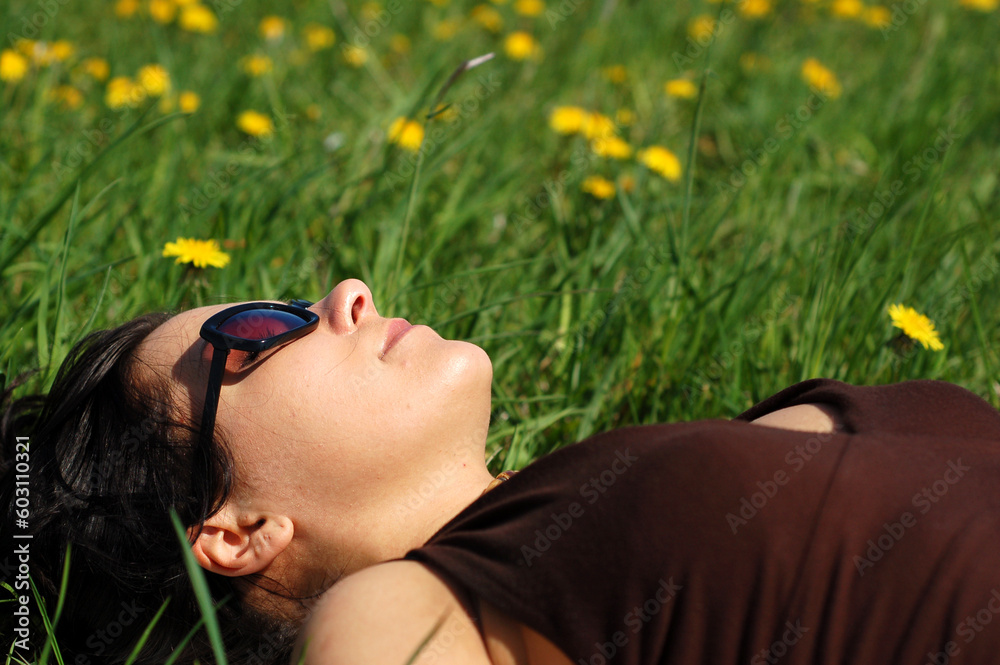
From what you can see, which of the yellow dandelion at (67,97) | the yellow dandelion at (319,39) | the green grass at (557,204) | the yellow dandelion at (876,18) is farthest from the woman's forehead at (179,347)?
the yellow dandelion at (876,18)

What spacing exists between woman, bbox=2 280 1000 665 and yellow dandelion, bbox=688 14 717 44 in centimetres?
251

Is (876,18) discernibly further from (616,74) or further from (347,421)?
(347,421)

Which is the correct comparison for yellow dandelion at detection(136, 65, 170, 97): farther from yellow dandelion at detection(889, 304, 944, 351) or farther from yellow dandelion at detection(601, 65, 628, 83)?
yellow dandelion at detection(889, 304, 944, 351)

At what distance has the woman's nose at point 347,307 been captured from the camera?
1.34 meters

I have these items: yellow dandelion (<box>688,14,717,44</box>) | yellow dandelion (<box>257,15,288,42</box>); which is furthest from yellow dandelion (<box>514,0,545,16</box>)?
yellow dandelion (<box>257,15,288,42</box>)

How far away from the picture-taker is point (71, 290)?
1.97 m

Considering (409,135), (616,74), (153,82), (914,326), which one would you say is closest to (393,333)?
(914,326)

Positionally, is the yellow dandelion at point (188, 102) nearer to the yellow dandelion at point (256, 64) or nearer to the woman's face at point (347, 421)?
the yellow dandelion at point (256, 64)

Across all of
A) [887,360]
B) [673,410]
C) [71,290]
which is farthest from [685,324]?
[71,290]

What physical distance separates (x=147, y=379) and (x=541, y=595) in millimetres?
730

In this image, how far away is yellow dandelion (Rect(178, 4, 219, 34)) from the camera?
3.35m

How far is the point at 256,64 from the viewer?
2.95 meters

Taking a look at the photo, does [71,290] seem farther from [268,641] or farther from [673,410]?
[673,410]

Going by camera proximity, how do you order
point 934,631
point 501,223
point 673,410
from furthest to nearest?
1. point 501,223
2. point 673,410
3. point 934,631
